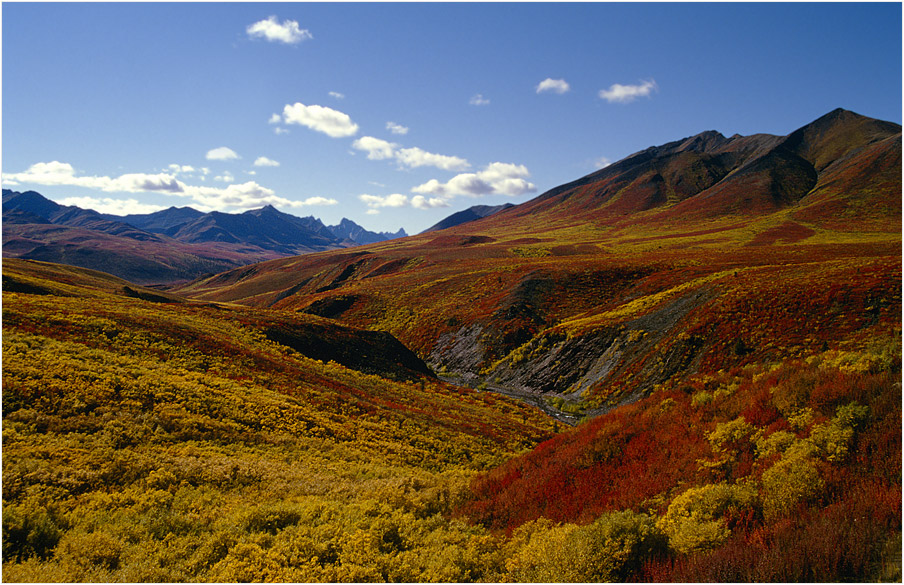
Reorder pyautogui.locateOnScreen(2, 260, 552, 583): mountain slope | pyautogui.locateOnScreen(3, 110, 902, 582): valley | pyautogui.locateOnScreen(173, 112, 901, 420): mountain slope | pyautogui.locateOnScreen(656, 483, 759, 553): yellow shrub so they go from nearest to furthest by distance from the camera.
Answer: pyautogui.locateOnScreen(656, 483, 759, 553): yellow shrub → pyautogui.locateOnScreen(3, 110, 902, 582): valley → pyautogui.locateOnScreen(2, 260, 552, 583): mountain slope → pyautogui.locateOnScreen(173, 112, 901, 420): mountain slope

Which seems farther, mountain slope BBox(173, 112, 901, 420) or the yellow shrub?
mountain slope BBox(173, 112, 901, 420)

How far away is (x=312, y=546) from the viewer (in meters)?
10.0

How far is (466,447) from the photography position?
76.8 ft

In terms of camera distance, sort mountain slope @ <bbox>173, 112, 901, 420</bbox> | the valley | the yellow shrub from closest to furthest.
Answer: the yellow shrub < the valley < mountain slope @ <bbox>173, 112, 901, 420</bbox>

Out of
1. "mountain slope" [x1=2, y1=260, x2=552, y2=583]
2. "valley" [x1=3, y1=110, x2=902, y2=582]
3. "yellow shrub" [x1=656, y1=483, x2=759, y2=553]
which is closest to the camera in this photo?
"yellow shrub" [x1=656, y1=483, x2=759, y2=553]

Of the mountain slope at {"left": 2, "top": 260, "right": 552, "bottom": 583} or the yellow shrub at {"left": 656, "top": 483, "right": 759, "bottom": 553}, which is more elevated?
the yellow shrub at {"left": 656, "top": 483, "right": 759, "bottom": 553}

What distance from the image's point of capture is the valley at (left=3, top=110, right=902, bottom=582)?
8945 millimetres

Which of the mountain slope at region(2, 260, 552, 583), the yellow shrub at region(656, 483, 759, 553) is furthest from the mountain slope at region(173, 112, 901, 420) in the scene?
the yellow shrub at region(656, 483, 759, 553)

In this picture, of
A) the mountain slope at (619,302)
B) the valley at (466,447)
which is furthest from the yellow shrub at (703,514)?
the mountain slope at (619,302)

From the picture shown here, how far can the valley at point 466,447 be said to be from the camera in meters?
8.95

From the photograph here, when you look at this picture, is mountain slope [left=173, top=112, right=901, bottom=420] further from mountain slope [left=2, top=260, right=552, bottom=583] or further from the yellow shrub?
the yellow shrub

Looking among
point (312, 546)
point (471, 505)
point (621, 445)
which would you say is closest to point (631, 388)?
point (621, 445)

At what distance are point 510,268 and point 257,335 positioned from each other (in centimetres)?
5114

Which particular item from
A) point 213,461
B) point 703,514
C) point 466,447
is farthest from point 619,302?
point 213,461
